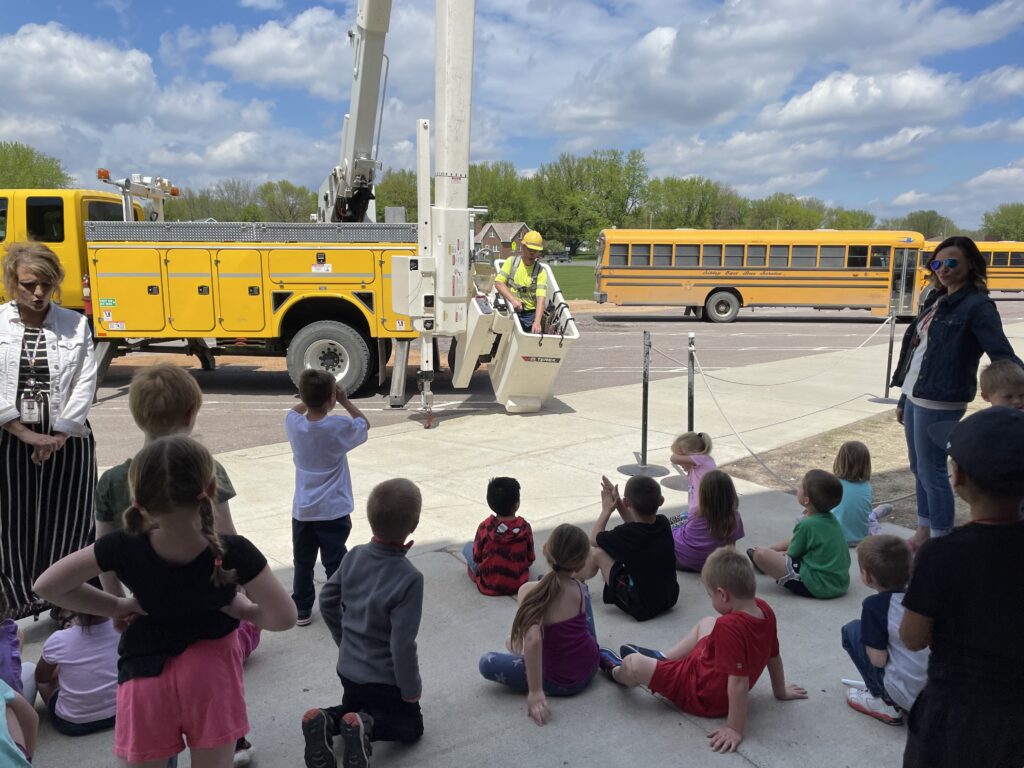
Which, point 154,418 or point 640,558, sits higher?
point 154,418

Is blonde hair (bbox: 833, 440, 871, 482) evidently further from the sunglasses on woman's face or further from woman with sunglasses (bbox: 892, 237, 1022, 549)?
the sunglasses on woman's face

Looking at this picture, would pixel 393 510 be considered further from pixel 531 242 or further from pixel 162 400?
pixel 531 242

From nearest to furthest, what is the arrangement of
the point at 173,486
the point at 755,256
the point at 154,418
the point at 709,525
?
the point at 173,486 → the point at 154,418 → the point at 709,525 → the point at 755,256

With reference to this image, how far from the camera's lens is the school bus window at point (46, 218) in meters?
9.59

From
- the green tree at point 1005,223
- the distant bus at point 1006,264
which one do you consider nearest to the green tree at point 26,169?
the distant bus at point 1006,264

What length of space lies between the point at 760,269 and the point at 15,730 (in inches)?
863

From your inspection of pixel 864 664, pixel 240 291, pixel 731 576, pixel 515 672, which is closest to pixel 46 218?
pixel 240 291

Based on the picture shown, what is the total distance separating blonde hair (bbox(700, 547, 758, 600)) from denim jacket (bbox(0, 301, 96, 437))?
286cm

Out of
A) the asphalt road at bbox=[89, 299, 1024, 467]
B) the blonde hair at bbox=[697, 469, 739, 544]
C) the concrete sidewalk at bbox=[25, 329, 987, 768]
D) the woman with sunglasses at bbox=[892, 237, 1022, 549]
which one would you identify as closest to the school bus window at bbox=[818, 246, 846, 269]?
the asphalt road at bbox=[89, 299, 1024, 467]

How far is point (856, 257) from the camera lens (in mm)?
21672

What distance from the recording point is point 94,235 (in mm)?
9250

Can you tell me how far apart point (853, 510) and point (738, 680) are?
2166mm

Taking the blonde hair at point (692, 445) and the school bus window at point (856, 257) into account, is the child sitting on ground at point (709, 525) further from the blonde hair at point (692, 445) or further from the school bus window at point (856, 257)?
the school bus window at point (856, 257)

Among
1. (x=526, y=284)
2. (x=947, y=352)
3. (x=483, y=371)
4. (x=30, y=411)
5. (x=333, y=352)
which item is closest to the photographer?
(x=30, y=411)
